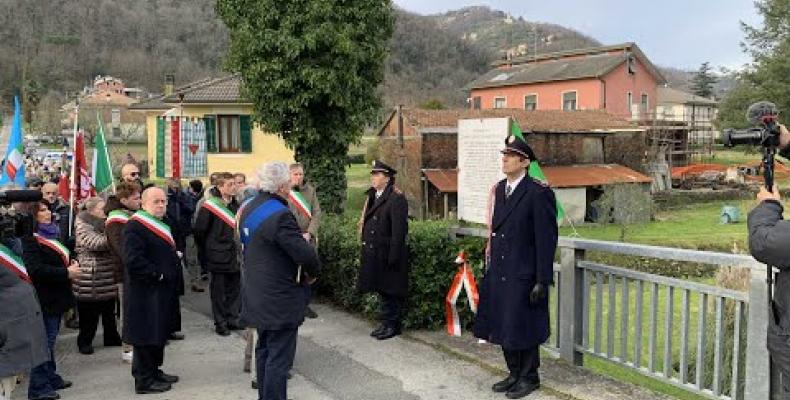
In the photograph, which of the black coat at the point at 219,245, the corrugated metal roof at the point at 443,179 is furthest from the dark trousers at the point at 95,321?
the corrugated metal roof at the point at 443,179

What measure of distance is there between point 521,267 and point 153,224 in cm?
302

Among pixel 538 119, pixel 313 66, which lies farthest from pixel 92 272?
pixel 538 119

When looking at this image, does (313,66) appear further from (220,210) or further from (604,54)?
(604,54)

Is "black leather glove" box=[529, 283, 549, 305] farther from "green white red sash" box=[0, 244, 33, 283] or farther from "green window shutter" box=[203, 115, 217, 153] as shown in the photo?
"green window shutter" box=[203, 115, 217, 153]

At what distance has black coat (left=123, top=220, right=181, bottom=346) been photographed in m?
5.72

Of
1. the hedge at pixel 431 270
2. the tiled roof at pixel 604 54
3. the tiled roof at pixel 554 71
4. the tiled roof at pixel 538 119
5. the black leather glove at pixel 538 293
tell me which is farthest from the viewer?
the tiled roof at pixel 604 54

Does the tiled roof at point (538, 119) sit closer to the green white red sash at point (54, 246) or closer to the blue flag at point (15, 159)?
the blue flag at point (15, 159)

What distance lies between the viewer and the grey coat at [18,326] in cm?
450

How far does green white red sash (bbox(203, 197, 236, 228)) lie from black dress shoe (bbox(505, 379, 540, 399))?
379cm

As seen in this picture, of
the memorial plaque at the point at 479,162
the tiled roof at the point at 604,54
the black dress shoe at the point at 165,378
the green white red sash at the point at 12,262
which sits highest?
the tiled roof at the point at 604,54

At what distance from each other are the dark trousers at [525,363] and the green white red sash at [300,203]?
10.4 feet

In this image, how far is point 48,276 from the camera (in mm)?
5785

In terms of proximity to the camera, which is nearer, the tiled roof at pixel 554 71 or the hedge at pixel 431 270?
the hedge at pixel 431 270

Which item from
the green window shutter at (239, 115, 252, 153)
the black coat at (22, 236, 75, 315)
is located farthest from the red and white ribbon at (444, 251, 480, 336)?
the green window shutter at (239, 115, 252, 153)
